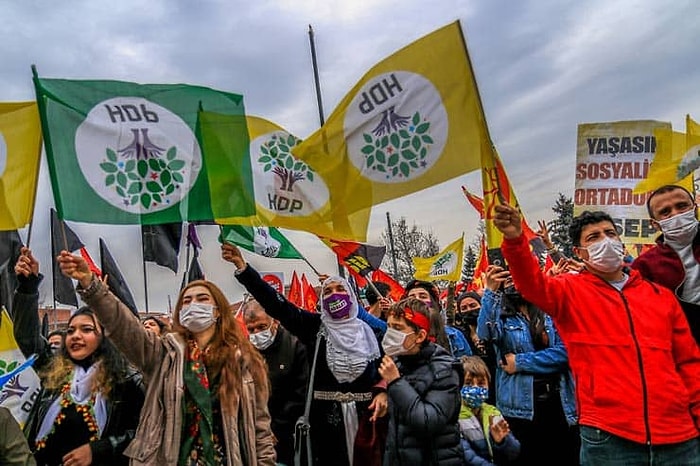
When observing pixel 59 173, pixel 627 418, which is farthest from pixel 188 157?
pixel 627 418

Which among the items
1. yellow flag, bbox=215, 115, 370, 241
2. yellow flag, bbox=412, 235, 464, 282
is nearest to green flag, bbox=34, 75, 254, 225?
yellow flag, bbox=215, 115, 370, 241

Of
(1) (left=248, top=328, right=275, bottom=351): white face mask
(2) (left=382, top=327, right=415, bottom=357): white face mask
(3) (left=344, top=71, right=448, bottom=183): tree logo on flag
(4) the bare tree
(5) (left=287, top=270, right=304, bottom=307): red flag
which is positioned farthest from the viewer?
(4) the bare tree

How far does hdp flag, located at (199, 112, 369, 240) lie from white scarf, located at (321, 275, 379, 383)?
28.4 inches

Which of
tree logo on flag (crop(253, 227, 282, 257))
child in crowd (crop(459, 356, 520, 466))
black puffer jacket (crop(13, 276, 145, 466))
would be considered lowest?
child in crowd (crop(459, 356, 520, 466))

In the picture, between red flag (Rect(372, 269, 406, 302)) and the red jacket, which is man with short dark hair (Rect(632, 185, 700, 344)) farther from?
red flag (Rect(372, 269, 406, 302))

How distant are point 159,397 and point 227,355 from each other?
0.43m

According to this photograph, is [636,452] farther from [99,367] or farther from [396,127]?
[99,367]

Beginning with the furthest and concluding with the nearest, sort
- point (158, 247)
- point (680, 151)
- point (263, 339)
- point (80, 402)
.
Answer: point (680, 151) < point (158, 247) < point (263, 339) < point (80, 402)

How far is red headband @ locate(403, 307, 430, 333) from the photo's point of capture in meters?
3.61

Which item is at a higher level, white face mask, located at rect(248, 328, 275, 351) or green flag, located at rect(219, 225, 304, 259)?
green flag, located at rect(219, 225, 304, 259)

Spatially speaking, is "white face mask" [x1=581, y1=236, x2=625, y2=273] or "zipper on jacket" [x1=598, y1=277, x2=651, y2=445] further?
"white face mask" [x1=581, y1=236, x2=625, y2=273]

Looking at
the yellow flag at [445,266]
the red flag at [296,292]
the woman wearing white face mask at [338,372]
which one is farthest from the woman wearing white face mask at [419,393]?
the yellow flag at [445,266]

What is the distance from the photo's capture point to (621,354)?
2.89 metres

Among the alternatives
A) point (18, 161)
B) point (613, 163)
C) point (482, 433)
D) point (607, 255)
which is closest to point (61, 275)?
point (18, 161)
